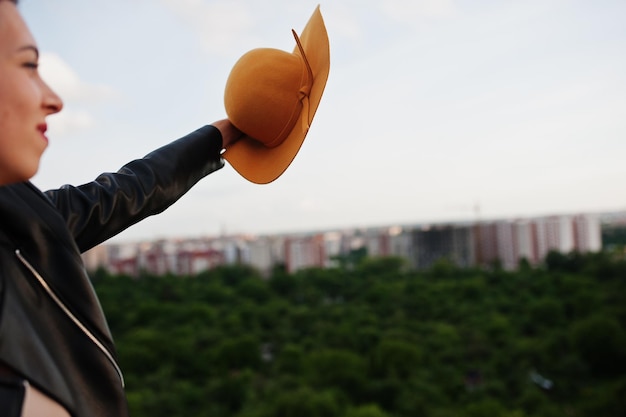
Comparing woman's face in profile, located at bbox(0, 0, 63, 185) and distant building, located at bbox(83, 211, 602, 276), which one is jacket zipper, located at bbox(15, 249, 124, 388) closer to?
woman's face in profile, located at bbox(0, 0, 63, 185)

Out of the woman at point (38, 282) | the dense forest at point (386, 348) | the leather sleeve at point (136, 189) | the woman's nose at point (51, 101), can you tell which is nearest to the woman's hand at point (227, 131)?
the leather sleeve at point (136, 189)

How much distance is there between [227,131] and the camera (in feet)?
2.71

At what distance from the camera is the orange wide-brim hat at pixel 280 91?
76 centimetres

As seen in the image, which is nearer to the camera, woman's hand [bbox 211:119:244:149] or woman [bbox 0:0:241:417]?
woman [bbox 0:0:241:417]

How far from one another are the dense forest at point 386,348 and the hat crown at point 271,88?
10.0 meters

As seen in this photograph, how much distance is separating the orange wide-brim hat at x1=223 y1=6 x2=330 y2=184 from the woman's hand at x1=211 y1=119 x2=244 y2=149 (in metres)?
0.03

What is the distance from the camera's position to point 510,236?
3703cm

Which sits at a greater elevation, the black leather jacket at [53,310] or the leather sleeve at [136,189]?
the leather sleeve at [136,189]

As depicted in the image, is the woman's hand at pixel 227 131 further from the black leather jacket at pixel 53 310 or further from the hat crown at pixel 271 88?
the black leather jacket at pixel 53 310

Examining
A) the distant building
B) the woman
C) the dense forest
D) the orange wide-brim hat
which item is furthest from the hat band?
the distant building

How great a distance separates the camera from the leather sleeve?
652 mm

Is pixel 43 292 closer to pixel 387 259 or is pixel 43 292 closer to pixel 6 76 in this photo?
pixel 6 76

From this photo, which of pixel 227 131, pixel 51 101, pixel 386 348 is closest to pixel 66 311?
pixel 51 101

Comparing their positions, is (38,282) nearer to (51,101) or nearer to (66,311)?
(66,311)
